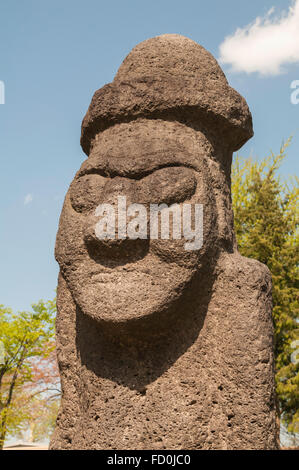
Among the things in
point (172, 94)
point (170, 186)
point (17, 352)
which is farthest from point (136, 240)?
point (17, 352)

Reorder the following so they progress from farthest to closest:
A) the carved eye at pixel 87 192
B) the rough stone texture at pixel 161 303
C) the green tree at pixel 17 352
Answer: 1. the green tree at pixel 17 352
2. the carved eye at pixel 87 192
3. the rough stone texture at pixel 161 303

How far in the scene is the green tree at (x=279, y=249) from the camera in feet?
36.1

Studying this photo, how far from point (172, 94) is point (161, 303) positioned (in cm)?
124

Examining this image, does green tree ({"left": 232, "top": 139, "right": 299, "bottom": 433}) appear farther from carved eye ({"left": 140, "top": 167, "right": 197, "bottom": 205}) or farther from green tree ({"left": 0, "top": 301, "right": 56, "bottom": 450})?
carved eye ({"left": 140, "top": 167, "right": 197, "bottom": 205})

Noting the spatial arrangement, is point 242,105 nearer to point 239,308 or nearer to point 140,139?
point 140,139

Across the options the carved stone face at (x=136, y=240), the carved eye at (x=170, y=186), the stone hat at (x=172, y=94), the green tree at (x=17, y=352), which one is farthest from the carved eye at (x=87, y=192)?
the green tree at (x=17, y=352)

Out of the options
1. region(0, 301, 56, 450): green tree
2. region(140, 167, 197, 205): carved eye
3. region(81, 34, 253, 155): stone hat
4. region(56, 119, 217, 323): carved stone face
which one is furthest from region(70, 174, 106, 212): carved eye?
region(0, 301, 56, 450): green tree

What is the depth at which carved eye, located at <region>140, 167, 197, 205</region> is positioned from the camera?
2592 mm

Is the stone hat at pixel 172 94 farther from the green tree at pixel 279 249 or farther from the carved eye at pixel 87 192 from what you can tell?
the green tree at pixel 279 249

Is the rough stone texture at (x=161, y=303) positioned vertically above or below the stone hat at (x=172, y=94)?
below

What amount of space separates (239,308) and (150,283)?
51 cm

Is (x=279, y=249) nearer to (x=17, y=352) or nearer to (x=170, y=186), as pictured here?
(x=17, y=352)
